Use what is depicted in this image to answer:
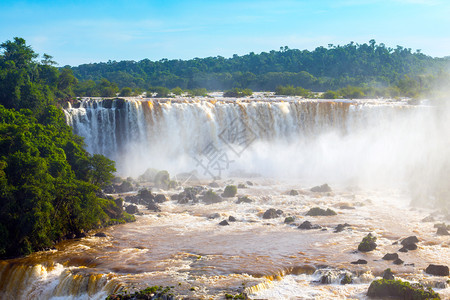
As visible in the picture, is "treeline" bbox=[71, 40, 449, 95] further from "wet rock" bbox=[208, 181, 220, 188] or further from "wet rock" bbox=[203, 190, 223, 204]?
"wet rock" bbox=[203, 190, 223, 204]

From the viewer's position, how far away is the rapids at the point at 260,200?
16.4 meters

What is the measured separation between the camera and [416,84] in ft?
199

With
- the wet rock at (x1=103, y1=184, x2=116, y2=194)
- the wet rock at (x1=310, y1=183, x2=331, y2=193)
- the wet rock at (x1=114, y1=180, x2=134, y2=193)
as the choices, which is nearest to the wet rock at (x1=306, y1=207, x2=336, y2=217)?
the wet rock at (x1=310, y1=183, x2=331, y2=193)

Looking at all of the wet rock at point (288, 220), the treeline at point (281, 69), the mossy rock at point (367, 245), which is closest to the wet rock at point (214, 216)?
the wet rock at point (288, 220)

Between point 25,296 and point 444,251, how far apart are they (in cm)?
1487

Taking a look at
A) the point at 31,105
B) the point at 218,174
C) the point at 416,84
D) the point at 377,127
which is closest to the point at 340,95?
the point at 416,84

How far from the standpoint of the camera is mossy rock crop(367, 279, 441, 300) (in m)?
14.5

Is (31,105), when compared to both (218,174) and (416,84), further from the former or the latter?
(416,84)

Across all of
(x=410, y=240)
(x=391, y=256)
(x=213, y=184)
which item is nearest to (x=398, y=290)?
(x=391, y=256)

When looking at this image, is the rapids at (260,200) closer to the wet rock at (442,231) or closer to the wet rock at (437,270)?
the wet rock at (437,270)

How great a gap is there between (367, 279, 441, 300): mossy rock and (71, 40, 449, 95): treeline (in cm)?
5762

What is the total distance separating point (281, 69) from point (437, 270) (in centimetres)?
7137

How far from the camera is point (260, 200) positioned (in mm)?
27766

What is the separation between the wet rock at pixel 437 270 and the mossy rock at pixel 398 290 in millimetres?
1727
